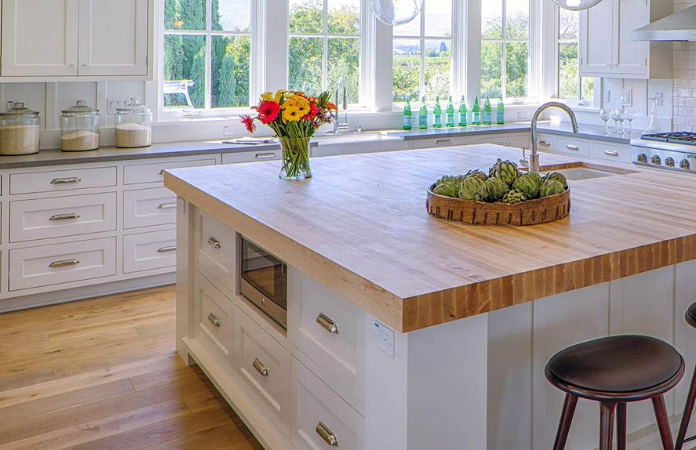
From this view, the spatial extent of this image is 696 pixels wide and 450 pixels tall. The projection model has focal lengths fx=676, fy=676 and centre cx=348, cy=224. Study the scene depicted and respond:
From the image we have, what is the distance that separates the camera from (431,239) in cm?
199

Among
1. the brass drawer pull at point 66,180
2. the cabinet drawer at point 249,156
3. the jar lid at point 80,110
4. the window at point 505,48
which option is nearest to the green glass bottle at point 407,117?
the window at point 505,48

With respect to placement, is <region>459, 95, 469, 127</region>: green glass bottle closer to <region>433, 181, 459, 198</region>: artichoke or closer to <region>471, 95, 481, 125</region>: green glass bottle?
<region>471, 95, 481, 125</region>: green glass bottle

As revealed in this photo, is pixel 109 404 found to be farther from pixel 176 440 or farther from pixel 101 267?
pixel 101 267

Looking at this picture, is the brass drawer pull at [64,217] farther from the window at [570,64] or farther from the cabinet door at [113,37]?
the window at [570,64]

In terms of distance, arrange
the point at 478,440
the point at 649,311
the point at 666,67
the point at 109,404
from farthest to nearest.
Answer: the point at 666,67 → the point at 109,404 → the point at 649,311 → the point at 478,440

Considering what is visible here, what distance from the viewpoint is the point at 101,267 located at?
4.33m

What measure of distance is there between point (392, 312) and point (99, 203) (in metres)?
3.22

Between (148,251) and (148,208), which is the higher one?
(148,208)

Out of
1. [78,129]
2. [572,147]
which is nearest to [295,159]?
[78,129]

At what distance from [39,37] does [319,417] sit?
3197mm

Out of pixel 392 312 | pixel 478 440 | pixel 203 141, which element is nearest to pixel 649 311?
pixel 478 440

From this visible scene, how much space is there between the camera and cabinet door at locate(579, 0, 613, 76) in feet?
18.6

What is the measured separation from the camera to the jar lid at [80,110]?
14.6ft

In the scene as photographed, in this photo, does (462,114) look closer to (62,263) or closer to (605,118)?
(605,118)
